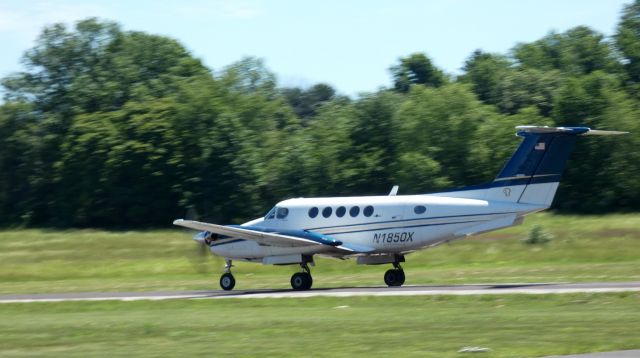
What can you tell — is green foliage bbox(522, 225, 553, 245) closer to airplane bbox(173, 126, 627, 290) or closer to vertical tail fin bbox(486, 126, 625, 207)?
airplane bbox(173, 126, 627, 290)

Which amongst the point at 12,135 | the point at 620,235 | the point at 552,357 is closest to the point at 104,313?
the point at 552,357

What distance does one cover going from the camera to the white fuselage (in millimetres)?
31891

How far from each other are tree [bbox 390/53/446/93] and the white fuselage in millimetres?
70941

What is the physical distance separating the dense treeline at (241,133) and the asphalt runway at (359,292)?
30418mm

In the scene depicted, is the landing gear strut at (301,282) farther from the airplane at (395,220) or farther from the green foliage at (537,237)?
the green foliage at (537,237)

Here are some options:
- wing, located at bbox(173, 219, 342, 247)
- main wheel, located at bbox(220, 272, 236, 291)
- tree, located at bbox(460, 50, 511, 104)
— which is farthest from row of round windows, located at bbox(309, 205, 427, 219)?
tree, located at bbox(460, 50, 511, 104)

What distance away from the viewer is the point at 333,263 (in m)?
48.2

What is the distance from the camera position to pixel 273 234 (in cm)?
3416

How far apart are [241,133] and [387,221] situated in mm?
41240

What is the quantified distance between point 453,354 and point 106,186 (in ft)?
198

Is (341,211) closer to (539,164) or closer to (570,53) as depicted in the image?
(539,164)

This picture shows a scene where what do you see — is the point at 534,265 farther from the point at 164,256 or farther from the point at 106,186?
the point at 106,186

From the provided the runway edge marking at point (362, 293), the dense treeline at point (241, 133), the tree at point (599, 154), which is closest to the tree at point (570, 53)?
the dense treeline at point (241, 133)

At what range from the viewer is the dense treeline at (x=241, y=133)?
6606 cm
